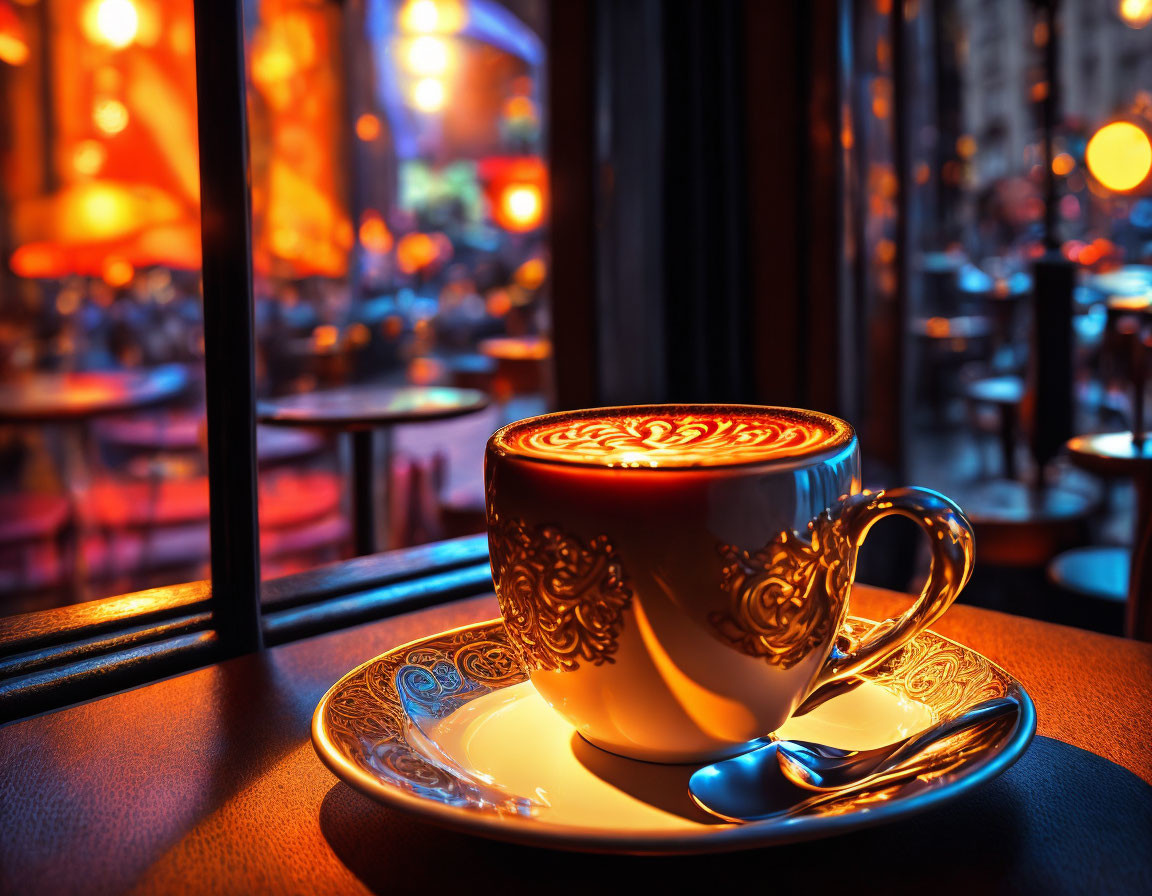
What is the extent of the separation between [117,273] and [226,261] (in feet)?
22.4

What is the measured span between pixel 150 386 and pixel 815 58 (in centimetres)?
198

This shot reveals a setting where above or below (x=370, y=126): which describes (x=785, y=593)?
below

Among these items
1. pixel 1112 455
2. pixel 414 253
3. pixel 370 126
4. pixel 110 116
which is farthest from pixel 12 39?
pixel 1112 455

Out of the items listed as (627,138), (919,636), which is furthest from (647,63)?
(919,636)

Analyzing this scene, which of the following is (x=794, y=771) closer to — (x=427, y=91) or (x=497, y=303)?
(x=427, y=91)

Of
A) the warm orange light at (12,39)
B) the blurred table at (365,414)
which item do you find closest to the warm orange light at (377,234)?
the warm orange light at (12,39)

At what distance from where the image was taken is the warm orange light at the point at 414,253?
33.2 ft

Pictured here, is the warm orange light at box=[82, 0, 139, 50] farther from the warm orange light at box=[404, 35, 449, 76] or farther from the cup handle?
the cup handle

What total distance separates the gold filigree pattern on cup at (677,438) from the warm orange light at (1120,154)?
83.0 inches

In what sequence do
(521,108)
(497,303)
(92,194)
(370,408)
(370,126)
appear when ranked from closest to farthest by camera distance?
(370,408), (92,194), (370,126), (497,303), (521,108)

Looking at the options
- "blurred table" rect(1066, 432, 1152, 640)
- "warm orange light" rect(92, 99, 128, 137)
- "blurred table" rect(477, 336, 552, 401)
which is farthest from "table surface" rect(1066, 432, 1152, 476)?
"warm orange light" rect(92, 99, 128, 137)

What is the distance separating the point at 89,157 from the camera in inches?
247

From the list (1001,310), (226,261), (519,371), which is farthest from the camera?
(1001,310)

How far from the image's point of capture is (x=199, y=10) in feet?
1.41
